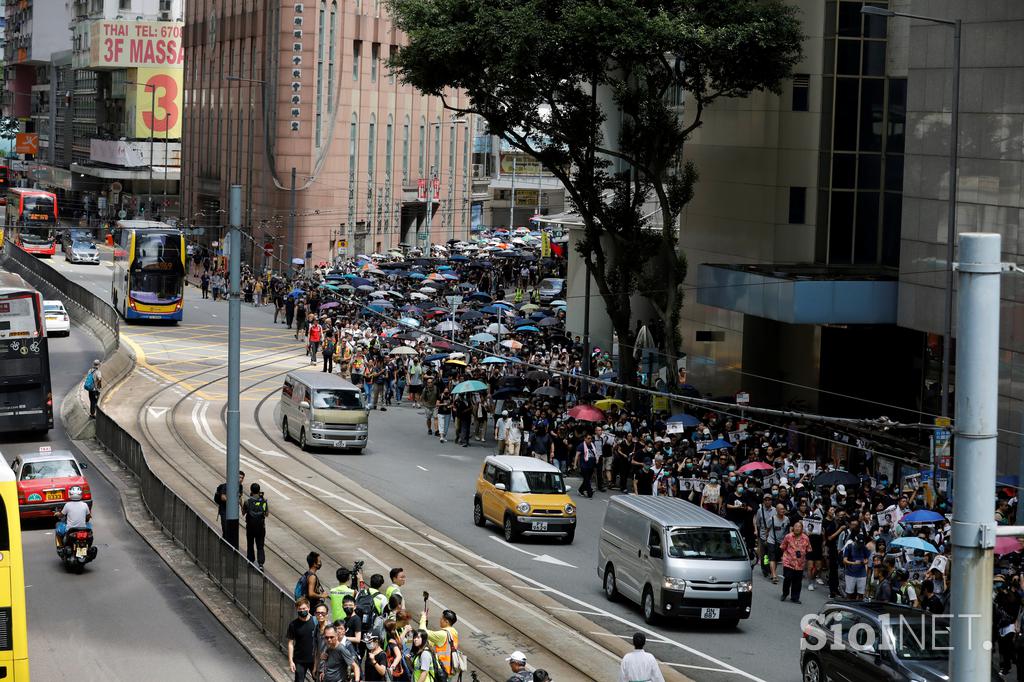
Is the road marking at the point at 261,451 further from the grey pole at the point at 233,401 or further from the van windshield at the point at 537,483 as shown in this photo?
the grey pole at the point at 233,401

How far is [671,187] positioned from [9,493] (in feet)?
93.4

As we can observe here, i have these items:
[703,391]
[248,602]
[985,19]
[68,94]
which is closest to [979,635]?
[248,602]

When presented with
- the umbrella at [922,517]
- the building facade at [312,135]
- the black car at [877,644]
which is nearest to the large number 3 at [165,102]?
the building facade at [312,135]

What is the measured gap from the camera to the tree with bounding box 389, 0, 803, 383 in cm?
4009

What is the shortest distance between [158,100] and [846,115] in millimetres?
90912

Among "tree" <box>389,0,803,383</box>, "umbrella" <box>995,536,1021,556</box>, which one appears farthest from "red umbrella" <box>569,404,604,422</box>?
"umbrella" <box>995,536,1021,556</box>

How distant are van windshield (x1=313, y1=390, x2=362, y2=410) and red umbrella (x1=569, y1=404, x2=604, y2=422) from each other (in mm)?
6517

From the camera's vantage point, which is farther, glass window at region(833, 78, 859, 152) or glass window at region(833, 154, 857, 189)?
glass window at region(833, 154, 857, 189)

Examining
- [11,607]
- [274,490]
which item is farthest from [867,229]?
[11,607]

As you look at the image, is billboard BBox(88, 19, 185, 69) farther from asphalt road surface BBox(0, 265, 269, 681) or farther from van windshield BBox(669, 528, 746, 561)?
van windshield BBox(669, 528, 746, 561)

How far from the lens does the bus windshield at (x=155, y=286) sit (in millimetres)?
65000

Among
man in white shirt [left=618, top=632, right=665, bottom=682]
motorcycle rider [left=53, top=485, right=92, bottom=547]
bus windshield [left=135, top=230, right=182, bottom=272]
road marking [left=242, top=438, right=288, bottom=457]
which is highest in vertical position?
bus windshield [left=135, top=230, right=182, bottom=272]

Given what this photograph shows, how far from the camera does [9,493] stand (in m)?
17.5

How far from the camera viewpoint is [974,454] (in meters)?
6.89
